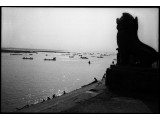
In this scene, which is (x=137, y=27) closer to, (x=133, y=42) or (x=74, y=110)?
(x=133, y=42)

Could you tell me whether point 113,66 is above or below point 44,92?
above

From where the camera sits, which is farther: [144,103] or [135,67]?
[135,67]

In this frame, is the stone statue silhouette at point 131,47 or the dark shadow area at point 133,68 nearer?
the dark shadow area at point 133,68

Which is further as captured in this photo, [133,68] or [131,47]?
[131,47]

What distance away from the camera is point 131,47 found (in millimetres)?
6117

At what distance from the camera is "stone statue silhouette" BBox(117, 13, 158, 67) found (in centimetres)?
587

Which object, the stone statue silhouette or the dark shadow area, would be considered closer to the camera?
the dark shadow area

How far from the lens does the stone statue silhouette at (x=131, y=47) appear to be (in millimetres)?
5867

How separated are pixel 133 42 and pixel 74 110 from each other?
10.5 feet

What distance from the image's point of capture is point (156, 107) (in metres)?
4.47

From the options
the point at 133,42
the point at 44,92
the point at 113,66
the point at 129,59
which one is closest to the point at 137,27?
the point at 133,42

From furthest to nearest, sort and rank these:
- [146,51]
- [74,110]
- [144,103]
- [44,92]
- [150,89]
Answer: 1. [44,92]
2. [146,51]
3. [150,89]
4. [144,103]
5. [74,110]

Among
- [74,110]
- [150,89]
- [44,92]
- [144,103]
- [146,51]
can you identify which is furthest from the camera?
[44,92]

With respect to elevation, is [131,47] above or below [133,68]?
above
